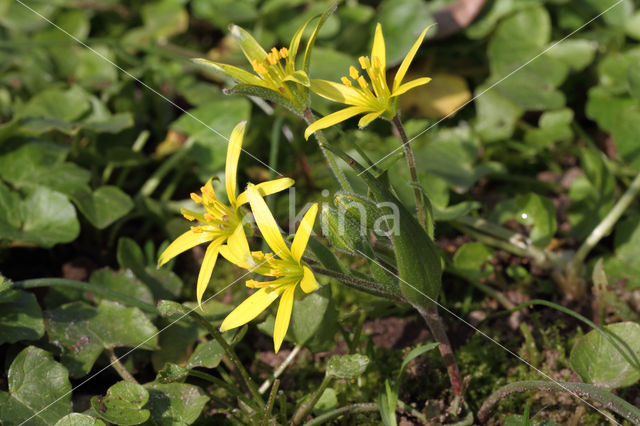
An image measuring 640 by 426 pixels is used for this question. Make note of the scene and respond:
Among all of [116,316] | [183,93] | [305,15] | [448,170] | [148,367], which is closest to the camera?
[116,316]

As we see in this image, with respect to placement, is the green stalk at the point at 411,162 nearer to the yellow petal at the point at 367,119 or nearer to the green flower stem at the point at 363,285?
the yellow petal at the point at 367,119

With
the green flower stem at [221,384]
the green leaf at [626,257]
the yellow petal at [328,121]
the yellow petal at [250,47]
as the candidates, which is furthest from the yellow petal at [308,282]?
the green leaf at [626,257]

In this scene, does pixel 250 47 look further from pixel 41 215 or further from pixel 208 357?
pixel 41 215

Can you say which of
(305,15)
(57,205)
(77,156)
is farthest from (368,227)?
(305,15)

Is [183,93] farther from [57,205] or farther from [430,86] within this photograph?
[430,86]

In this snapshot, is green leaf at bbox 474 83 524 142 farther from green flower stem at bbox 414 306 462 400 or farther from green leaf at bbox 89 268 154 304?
green leaf at bbox 89 268 154 304

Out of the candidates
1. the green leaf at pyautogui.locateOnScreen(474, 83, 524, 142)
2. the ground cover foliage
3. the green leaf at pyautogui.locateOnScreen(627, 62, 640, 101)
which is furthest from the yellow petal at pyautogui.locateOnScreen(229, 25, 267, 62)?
the green leaf at pyautogui.locateOnScreen(627, 62, 640, 101)

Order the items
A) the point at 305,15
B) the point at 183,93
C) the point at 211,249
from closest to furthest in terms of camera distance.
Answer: the point at 211,249 → the point at 183,93 → the point at 305,15
